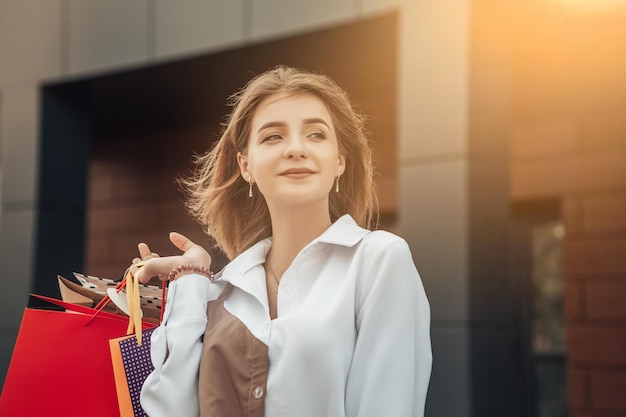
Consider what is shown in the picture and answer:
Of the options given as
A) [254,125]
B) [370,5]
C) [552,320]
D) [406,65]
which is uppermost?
[370,5]

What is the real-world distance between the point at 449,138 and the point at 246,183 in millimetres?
3154

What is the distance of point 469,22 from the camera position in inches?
192

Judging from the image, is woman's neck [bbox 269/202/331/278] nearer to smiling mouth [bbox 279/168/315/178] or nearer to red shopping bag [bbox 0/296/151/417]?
smiling mouth [bbox 279/168/315/178]

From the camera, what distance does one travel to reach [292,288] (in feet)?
5.55

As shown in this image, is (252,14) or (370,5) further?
(252,14)

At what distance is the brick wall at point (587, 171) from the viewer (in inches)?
241

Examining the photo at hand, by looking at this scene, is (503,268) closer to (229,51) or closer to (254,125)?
(229,51)

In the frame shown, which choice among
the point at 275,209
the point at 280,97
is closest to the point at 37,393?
the point at 275,209

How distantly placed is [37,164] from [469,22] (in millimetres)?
3708

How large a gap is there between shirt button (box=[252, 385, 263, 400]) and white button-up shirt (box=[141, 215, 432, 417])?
0.01 m

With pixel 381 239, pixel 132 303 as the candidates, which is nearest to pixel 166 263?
pixel 132 303

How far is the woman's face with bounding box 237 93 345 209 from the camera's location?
67.2 inches

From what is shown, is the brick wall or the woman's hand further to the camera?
the brick wall

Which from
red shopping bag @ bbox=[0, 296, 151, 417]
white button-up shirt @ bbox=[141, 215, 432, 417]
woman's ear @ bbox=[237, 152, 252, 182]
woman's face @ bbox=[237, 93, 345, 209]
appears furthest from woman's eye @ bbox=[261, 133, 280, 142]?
red shopping bag @ bbox=[0, 296, 151, 417]
